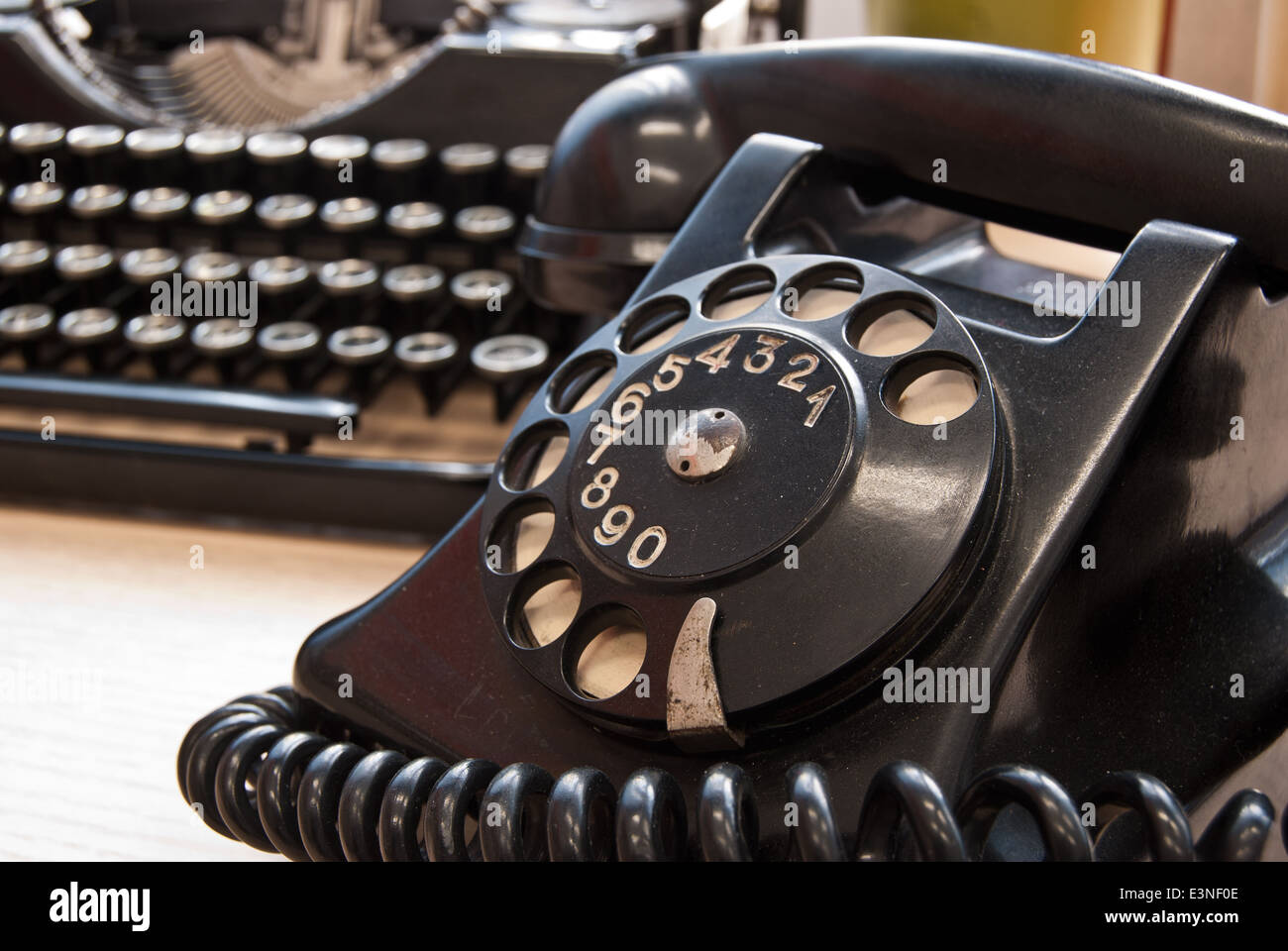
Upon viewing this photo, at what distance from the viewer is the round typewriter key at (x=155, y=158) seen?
3.75 feet

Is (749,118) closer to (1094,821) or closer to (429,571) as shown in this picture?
(429,571)

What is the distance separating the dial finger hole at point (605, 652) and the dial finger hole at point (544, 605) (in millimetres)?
11

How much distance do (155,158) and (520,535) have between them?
77 centimetres

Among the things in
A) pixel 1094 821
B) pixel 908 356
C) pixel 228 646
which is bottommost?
pixel 228 646

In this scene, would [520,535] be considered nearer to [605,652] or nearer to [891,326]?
[605,652]

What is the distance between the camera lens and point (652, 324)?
609 mm

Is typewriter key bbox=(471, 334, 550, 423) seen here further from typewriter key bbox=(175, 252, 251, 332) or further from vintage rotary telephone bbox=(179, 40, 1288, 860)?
vintage rotary telephone bbox=(179, 40, 1288, 860)

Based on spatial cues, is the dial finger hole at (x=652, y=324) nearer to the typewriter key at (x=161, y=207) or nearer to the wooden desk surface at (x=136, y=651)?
the wooden desk surface at (x=136, y=651)

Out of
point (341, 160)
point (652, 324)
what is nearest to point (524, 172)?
point (341, 160)

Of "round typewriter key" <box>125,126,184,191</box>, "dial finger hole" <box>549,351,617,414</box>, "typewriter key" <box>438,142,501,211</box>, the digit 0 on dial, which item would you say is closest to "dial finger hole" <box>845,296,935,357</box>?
the digit 0 on dial

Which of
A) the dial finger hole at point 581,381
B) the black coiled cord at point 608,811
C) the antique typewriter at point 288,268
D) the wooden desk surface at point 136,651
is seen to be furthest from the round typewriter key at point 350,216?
the black coiled cord at point 608,811
